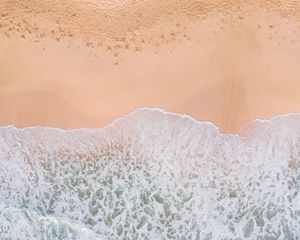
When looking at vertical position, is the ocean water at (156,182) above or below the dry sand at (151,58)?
below

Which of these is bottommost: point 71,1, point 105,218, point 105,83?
point 105,218

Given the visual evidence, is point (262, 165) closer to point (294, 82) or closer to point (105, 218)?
point (294, 82)

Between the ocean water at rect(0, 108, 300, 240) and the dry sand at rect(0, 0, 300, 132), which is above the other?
the dry sand at rect(0, 0, 300, 132)

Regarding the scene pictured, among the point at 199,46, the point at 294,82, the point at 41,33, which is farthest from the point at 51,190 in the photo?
the point at 294,82

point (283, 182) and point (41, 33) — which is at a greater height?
point (41, 33)
